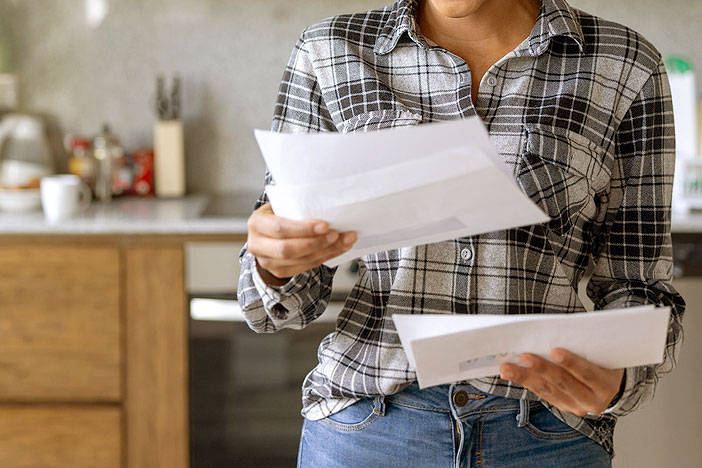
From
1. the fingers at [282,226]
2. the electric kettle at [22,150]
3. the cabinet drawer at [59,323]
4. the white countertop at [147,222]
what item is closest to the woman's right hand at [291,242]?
the fingers at [282,226]

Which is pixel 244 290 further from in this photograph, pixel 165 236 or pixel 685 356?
pixel 685 356

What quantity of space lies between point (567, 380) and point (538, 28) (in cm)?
41

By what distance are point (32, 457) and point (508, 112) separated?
1601 mm

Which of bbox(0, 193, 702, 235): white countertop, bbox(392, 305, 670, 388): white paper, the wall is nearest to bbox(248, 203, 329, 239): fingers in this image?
bbox(392, 305, 670, 388): white paper

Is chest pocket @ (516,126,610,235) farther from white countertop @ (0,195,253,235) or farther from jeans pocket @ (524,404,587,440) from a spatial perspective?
white countertop @ (0,195,253,235)

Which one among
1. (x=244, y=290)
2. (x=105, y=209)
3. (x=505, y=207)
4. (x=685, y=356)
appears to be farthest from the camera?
(x=105, y=209)

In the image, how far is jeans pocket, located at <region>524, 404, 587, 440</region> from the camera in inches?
35.3

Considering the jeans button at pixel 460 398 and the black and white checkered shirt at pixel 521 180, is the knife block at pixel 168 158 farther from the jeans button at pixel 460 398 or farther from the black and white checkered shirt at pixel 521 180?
the jeans button at pixel 460 398

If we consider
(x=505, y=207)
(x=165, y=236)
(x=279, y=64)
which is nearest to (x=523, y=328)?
(x=505, y=207)

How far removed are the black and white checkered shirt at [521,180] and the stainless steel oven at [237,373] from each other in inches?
40.6

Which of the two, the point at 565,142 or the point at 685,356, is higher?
the point at 565,142

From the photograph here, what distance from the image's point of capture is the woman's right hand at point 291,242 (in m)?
0.76

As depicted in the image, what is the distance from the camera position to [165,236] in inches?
77.0

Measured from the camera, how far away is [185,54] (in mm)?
2467
